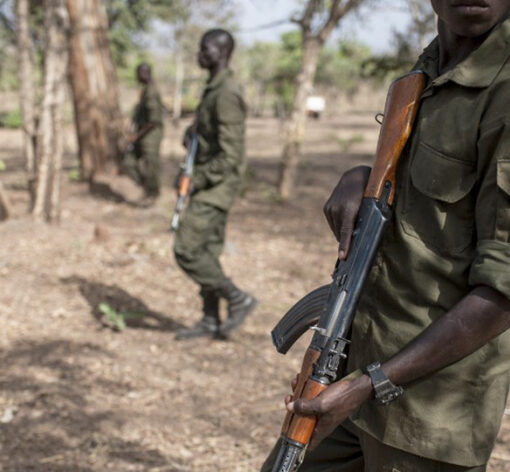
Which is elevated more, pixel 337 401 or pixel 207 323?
pixel 337 401

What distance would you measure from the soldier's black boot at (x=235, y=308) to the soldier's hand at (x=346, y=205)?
122 inches

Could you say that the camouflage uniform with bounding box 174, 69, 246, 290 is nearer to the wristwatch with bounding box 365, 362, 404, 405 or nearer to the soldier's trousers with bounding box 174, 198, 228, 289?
the soldier's trousers with bounding box 174, 198, 228, 289

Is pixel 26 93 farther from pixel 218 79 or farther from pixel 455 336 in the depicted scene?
pixel 455 336

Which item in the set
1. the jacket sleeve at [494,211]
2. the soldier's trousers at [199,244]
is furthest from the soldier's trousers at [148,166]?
the jacket sleeve at [494,211]

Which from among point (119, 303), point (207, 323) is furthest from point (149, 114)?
point (207, 323)

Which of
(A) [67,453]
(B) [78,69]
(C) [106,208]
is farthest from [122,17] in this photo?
(A) [67,453]

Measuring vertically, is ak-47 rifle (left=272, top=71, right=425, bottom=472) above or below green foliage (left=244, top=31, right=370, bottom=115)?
below

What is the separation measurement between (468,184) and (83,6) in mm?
8965

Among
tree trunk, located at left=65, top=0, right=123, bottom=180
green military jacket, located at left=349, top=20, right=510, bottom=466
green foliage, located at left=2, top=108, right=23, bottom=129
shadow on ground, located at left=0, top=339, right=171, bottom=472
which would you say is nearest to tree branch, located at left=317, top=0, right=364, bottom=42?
tree trunk, located at left=65, top=0, right=123, bottom=180

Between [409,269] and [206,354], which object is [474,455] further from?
[206,354]

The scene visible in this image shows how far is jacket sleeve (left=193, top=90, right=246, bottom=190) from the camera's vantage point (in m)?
4.27

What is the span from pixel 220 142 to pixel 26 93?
3942 mm

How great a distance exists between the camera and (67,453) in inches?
121

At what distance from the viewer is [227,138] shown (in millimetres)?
4273
